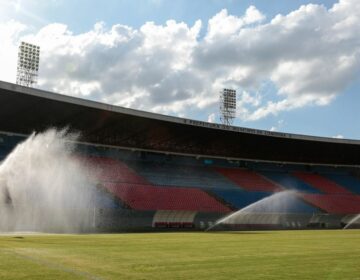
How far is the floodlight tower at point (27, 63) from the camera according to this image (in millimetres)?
56875

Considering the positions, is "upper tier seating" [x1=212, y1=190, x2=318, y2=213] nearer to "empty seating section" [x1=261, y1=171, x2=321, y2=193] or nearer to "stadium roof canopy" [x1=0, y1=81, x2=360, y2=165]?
"empty seating section" [x1=261, y1=171, x2=321, y2=193]

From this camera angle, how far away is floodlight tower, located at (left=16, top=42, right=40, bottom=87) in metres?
56.9

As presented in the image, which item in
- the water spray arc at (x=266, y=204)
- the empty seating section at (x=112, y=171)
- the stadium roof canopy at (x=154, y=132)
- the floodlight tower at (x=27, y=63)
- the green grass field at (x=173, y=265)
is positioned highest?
the floodlight tower at (x=27, y=63)

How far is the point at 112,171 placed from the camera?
170 feet

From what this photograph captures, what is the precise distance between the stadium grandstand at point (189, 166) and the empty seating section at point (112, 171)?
0.50ft

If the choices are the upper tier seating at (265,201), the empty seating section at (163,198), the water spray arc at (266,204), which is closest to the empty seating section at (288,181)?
the water spray arc at (266,204)

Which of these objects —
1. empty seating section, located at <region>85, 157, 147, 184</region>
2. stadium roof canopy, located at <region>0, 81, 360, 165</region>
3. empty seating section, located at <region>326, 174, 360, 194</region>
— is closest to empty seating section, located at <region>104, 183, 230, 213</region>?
empty seating section, located at <region>85, 157, 147, 184</region>

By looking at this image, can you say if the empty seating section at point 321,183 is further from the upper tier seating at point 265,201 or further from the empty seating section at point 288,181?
the upper tier seating at point 265,201

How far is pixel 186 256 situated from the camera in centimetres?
1558

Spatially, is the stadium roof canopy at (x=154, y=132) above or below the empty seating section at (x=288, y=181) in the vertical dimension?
above

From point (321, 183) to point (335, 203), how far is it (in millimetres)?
7559

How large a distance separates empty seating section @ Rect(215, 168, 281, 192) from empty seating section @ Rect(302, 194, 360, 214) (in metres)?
4.99

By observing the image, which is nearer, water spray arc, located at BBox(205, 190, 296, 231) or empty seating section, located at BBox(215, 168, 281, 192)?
water spray arc, located at BBox(205, 190, 296, 231)

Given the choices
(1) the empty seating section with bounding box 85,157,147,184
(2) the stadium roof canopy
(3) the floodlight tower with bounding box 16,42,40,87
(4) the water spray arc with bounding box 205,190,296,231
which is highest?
(3) the floodlight tower with bounding box 16,42,40,87
